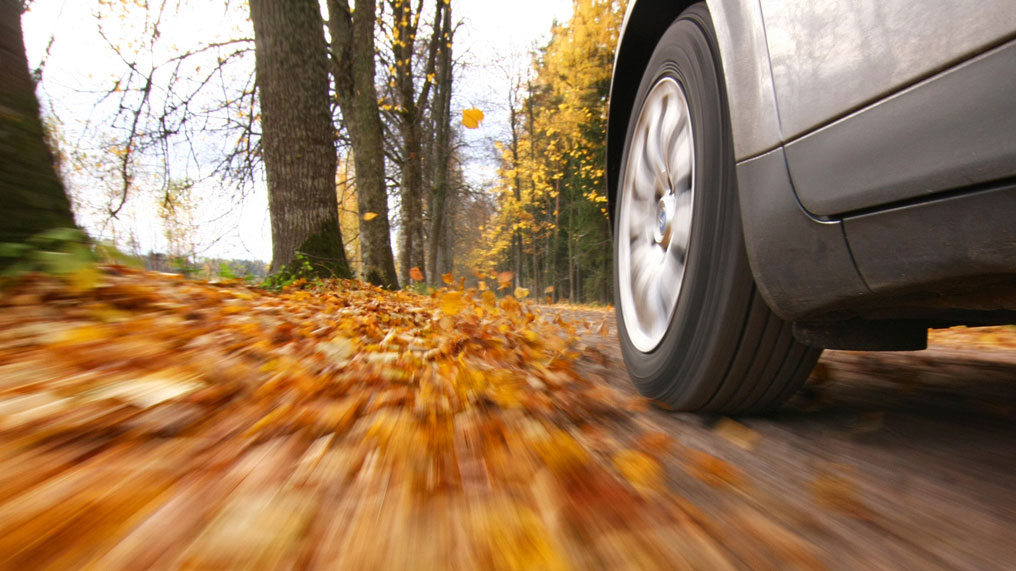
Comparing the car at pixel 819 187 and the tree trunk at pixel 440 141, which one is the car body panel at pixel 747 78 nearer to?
the car at pixel 819 187

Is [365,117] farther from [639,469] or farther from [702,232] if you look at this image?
[639,469]

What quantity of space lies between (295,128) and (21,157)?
129 inches

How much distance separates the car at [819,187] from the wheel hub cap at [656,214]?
1 centimetres

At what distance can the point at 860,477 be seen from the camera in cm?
126

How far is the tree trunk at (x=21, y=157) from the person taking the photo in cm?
216

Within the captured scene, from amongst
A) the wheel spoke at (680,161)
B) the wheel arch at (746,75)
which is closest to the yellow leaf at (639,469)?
the wheel arch at (746,75)

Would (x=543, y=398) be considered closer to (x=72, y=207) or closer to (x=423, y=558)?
(x=423, y=558)

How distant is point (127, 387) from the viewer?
53.0 inches

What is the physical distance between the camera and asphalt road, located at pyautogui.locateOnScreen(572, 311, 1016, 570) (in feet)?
3.11

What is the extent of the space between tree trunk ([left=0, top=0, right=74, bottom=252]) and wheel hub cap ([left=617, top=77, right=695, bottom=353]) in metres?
2.62

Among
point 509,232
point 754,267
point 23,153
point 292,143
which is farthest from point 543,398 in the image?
point 509,232

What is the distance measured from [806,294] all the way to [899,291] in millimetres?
195

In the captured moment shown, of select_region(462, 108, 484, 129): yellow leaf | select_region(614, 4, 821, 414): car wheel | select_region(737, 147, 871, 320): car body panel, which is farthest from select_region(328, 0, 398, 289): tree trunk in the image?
select_region(737, 147, 871, 320): car body panel

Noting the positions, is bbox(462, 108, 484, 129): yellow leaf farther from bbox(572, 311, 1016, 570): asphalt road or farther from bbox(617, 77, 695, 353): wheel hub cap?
bbox(572, 311, 1016, 570): asphalt road
